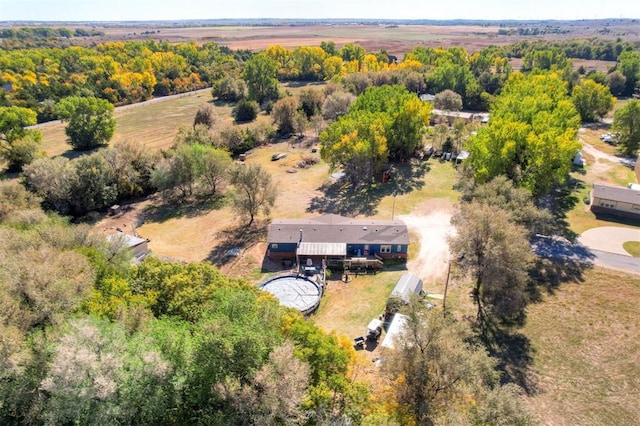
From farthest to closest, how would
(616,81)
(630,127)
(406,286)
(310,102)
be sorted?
(616,81), (310,102), (630,127), (406,286)

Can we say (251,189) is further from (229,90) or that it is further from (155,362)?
(229,90)

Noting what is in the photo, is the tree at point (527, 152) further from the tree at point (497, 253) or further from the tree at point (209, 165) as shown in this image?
the tree at point (209, 165)

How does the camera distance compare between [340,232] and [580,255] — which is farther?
[340,232]

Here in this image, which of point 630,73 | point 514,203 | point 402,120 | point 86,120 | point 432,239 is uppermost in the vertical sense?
point 630,73

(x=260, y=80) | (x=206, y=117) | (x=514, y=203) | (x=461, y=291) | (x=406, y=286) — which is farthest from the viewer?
(x=260, y=80)

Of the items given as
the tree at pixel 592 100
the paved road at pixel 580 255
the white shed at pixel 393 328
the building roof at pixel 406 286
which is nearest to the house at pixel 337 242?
the building roof at pixel 406 286

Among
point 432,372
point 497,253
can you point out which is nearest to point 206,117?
point 497,253
